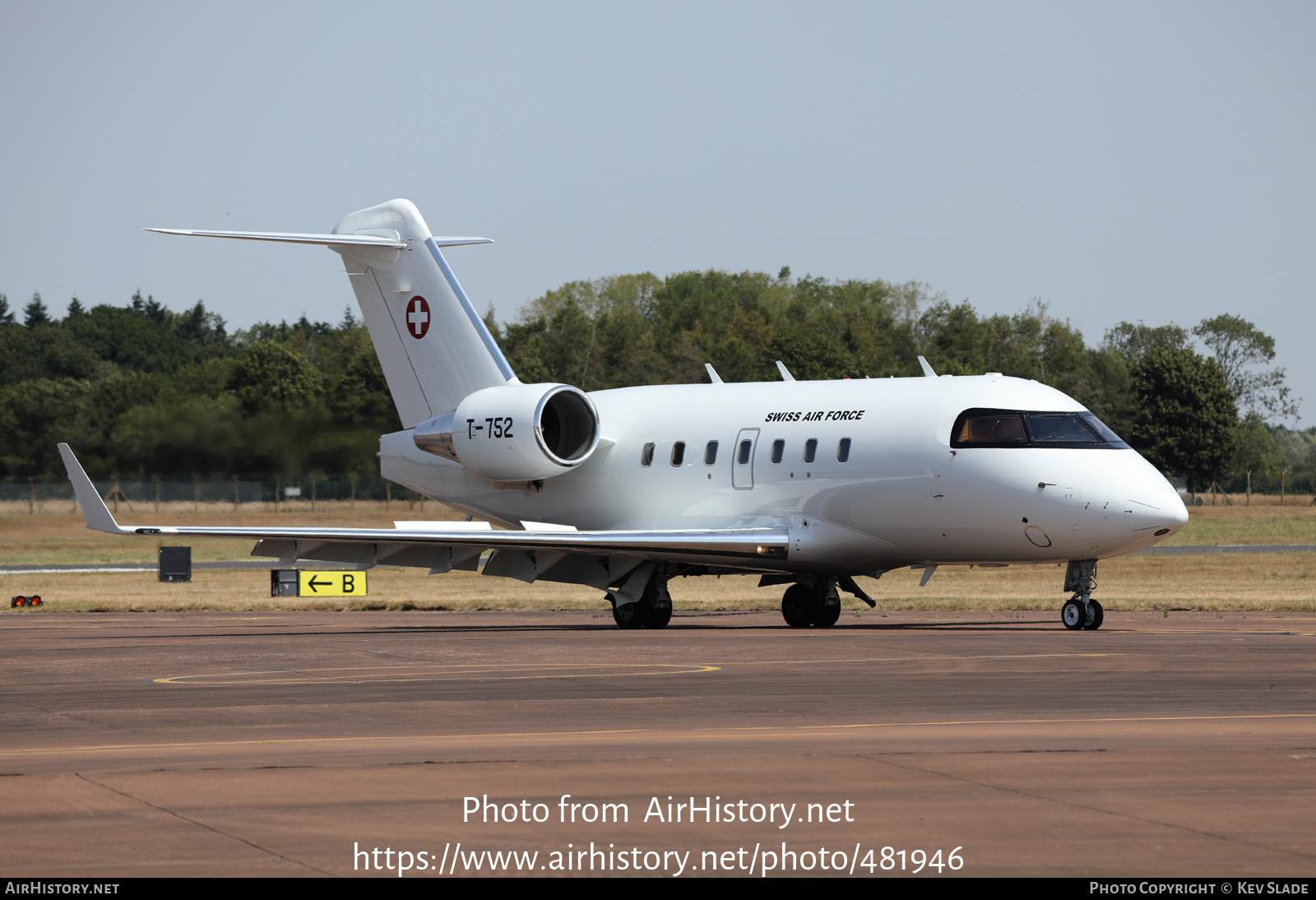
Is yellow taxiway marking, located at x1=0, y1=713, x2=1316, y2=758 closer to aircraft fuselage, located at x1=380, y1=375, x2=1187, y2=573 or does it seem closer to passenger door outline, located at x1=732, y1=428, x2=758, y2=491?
aircraft fuselage, located at x1=380, y1=375, x2=1187, y2=573

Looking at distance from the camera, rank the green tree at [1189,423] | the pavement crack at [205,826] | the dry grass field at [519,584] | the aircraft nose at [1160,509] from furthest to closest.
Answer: the green tree at [1189,423] < the dry grass field at [519,584] < the aircraft nose at [1160,509] < the pavement crack at [205,826]

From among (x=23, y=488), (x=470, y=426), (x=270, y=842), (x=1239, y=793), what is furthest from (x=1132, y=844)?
(x=23, y=488)

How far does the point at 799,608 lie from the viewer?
94.7ft

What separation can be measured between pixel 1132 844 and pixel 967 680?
8.59m

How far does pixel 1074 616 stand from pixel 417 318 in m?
13.8

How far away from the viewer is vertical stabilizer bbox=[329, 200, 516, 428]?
32062 millimetres

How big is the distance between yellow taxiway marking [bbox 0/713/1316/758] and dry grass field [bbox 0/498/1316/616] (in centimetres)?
1754

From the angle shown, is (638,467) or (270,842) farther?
(638,467)

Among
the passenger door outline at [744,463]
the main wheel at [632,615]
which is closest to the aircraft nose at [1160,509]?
the passenger door outline at [744,463]

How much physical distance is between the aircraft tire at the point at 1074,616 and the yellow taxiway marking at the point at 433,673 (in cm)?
777

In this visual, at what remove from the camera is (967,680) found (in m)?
17.0

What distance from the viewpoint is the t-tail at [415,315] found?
32031 mm

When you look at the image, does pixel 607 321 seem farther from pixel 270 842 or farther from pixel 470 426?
pixel 270 842

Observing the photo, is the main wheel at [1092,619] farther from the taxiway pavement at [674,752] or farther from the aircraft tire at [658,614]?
the aircraft tire at [658,614]
